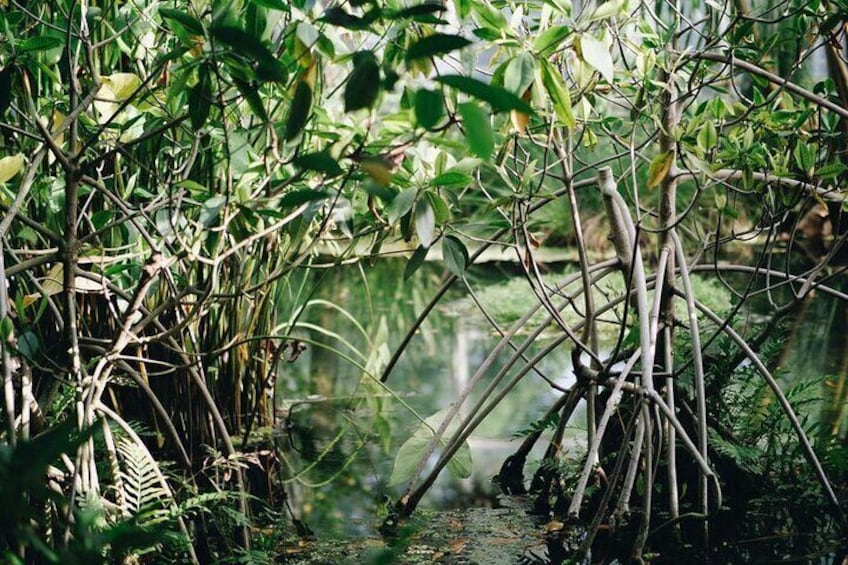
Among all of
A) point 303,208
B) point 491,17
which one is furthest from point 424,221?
point 491,17

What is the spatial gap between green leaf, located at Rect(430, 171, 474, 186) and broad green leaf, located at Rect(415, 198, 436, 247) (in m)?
0.04

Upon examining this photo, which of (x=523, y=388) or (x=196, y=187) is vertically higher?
(x=196, y=187)

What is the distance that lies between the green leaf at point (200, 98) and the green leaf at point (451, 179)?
0.40m

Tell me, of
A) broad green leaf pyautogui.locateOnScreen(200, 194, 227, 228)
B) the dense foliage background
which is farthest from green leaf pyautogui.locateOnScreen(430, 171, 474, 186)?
broad green leaf pyautogui.locateOnScreen(200, 194, 227, 228)

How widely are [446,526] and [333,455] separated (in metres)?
0.67

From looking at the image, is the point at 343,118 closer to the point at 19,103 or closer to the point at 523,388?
the point at 19,103

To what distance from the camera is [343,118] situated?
2539 millimetres

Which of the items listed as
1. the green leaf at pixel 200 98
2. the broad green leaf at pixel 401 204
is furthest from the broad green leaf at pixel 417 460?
the green leaf at pixel 200 98

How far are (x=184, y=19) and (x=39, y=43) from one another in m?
0.29

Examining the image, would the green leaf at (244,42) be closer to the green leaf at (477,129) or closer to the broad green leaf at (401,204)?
the green leaf at (477,129)

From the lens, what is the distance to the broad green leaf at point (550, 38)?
142cm

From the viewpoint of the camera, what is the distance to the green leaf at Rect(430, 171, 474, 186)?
61.0 inches

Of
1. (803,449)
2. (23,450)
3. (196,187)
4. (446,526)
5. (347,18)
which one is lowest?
(446,526)

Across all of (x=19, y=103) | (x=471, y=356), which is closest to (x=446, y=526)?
(x=19, y=103)
